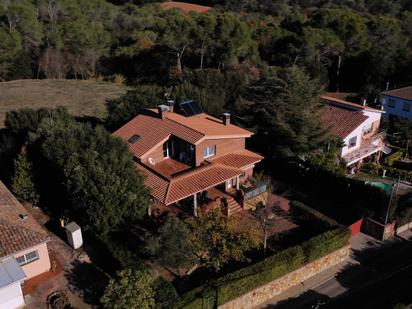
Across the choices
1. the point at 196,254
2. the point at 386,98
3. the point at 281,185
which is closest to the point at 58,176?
the point at 196,254

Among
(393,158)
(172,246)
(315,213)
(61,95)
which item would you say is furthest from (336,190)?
(61,95)

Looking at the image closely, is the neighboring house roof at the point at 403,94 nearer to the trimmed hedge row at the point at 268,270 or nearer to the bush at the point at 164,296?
the trimmed hedge row at the point at 268,270

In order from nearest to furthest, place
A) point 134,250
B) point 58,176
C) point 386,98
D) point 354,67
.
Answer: point 134,250
point 58,176
point 386,98
point 354,67

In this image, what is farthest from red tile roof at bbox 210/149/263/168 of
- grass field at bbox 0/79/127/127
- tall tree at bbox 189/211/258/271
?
grass field at bbox 0/79/127/127

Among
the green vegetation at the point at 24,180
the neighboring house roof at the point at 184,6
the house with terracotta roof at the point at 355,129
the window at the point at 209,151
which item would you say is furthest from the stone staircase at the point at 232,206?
the neighboring house roof at the point at 184,6

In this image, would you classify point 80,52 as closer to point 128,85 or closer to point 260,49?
point 128,85

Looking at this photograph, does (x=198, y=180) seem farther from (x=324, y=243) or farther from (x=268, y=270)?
(x=324, y=243)

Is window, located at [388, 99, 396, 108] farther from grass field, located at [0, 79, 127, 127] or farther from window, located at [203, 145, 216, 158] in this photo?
grass field, located at [0, 79, 127, 127]
